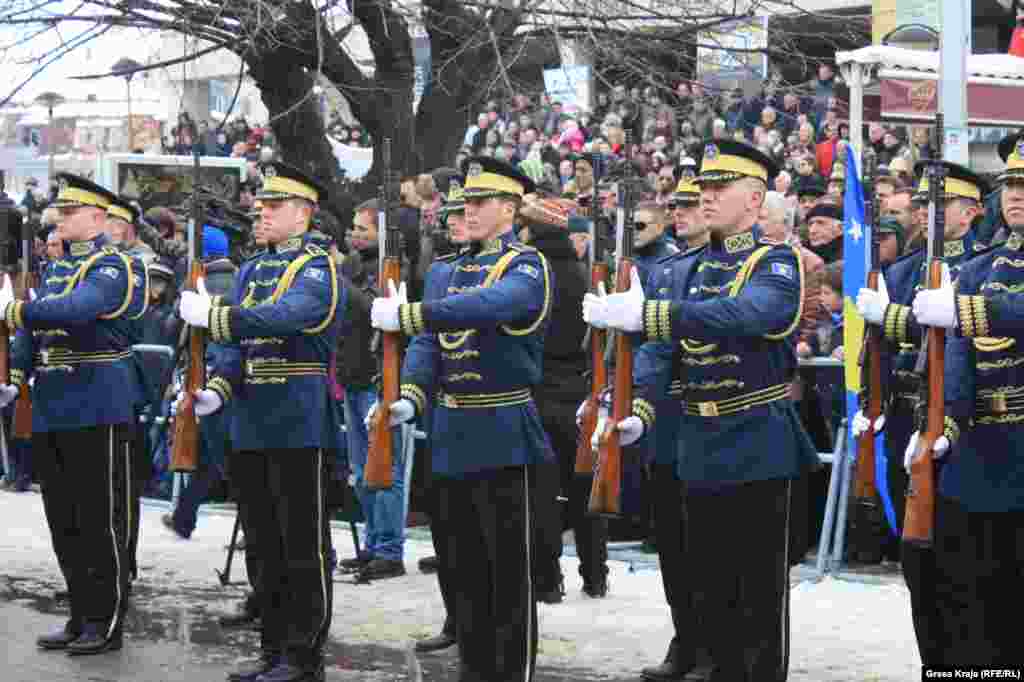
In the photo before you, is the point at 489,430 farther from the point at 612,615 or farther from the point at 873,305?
the point at 612,615

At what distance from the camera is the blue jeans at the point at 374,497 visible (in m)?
11.0

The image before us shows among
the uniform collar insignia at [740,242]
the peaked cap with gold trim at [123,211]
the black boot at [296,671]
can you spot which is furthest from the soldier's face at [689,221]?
the peaked cap with gold trim at [123,211]

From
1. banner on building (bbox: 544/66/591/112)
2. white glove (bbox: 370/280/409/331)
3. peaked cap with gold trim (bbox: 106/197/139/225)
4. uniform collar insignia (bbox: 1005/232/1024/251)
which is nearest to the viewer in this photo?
uniform collar insignia (bbox: 1005/232/1024/251)

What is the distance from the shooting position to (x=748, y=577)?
6973mm

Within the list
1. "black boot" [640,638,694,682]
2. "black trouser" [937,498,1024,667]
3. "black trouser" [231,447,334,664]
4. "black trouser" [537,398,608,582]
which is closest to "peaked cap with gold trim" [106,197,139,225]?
"black trouser" [231,447,334,664]

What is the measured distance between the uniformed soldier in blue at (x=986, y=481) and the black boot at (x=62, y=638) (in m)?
4.39

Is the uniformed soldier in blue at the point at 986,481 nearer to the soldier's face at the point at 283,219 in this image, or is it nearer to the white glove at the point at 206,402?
the soldier's face at the point at 283,219

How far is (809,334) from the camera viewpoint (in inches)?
430

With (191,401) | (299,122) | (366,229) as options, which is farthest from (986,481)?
(299,122)

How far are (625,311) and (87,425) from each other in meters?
3.30

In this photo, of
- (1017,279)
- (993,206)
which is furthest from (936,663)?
(993,206)

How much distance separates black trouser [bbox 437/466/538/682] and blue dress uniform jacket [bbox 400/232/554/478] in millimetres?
105

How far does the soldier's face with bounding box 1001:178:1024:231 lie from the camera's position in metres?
6.61

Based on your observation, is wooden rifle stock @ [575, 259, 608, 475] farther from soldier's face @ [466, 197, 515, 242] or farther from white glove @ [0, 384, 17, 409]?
white glove @ [0, 384, 17, 409]
